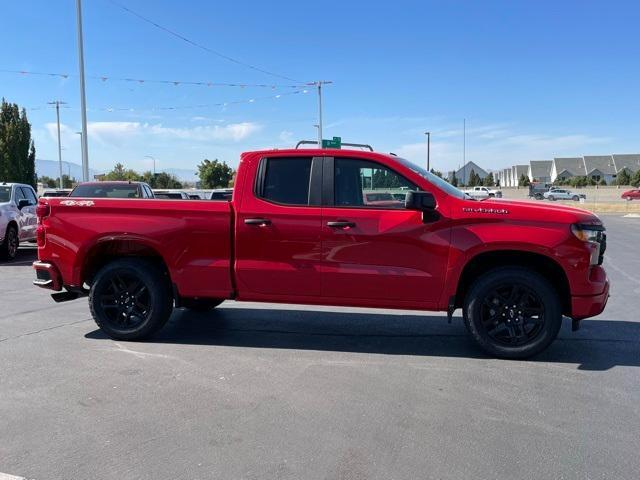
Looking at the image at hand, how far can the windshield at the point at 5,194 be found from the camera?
13.5m

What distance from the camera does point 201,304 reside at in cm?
721

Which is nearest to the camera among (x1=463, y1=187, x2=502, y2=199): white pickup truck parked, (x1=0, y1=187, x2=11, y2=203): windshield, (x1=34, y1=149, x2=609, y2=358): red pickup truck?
(x1=34, y1=149, x2=609, y2=358): red pickup truck

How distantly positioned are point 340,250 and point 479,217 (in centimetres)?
135

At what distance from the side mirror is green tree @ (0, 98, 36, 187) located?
136 ft

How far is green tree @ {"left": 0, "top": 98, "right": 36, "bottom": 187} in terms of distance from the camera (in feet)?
130

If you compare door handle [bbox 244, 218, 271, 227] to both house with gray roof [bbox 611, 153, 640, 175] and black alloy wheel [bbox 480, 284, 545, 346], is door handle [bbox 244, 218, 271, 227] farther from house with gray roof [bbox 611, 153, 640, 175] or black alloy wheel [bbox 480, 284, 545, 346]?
house with gray roof [bbox 611, 153, 640, 175]

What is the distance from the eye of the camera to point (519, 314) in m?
5.31

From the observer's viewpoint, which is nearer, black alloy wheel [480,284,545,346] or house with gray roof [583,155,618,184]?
black alloy wheel [480,284,545,346]

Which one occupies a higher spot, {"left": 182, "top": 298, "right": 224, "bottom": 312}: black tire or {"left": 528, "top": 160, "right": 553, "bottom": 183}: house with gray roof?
{"left": 528, "top": 160, "right": 553, "bottom": 183}: house with gray roof

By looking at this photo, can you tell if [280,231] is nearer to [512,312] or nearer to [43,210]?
[512,312]

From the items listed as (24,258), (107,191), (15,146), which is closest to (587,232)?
A: (107,191)

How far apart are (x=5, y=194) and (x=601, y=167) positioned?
124220 millimetres

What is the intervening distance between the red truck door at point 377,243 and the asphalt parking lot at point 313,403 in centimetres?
66

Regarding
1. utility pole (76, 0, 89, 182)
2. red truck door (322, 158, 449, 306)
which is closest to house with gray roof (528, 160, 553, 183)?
utility pole (76, 0, 89, 182)
